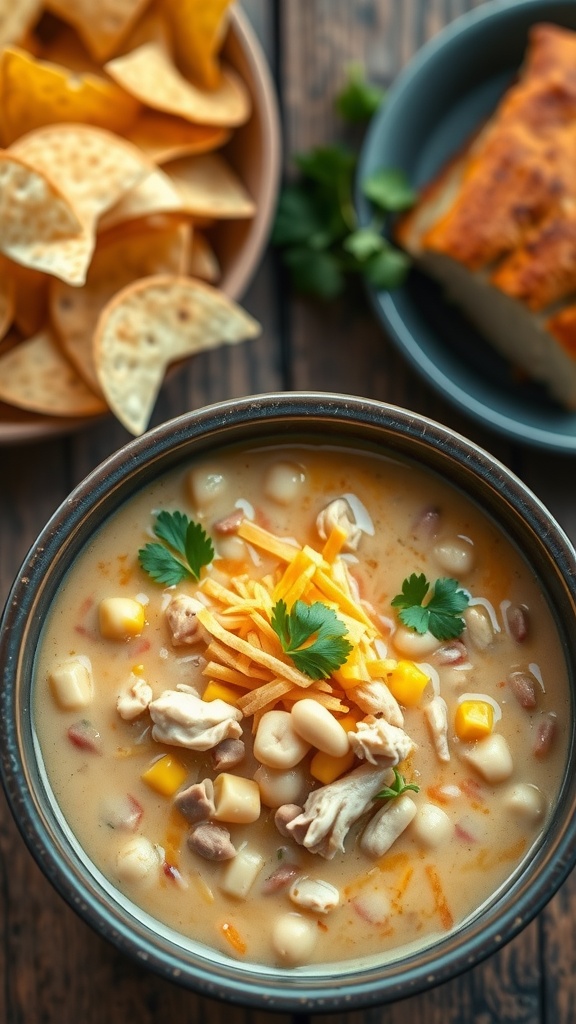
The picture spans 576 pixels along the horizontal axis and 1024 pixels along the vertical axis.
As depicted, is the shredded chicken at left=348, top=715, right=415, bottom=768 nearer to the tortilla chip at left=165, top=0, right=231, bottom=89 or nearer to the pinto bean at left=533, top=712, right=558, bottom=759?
the pinto bean at left=533, top=712, right=558, bottom=759

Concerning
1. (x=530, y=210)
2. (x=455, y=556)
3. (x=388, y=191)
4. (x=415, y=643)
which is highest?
(x=530, y=210)

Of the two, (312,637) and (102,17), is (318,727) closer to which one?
(312,637)

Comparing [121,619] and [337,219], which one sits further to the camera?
[337,219]

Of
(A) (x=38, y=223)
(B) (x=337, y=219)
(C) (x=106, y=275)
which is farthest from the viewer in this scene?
(B) (x=337, y=219)

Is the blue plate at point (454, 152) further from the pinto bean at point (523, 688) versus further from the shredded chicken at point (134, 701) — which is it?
the shredded chicken at point (134, 701)

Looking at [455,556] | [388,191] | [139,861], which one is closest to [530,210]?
[388,191]

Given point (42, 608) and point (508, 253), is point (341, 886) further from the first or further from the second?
point (508, 253)

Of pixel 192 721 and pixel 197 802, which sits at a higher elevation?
pixel 192 721

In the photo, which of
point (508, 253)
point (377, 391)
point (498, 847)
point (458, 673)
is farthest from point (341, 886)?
point (508, 253)

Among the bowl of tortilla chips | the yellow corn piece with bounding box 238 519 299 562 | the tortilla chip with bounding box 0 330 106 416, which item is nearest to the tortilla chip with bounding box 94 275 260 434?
the bowl of tortilla chips
